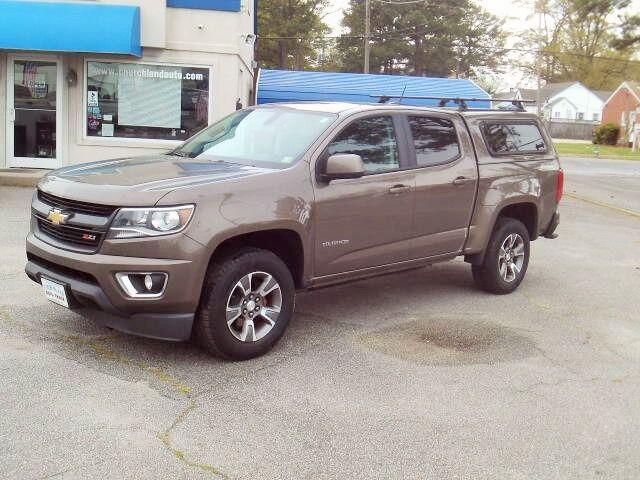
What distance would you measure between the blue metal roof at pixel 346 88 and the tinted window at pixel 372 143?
456 inches

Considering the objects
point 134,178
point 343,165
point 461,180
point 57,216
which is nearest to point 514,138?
point 461,180

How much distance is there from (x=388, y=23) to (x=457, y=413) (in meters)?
51.4

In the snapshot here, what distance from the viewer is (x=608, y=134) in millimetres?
58000

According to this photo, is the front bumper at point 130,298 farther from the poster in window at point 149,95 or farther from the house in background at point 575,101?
the house in background at point 575,101

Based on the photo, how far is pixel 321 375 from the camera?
186 inches

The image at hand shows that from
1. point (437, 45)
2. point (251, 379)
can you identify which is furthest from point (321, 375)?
point (437, 45)

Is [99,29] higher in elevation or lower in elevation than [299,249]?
higher

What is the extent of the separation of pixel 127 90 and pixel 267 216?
1087cm

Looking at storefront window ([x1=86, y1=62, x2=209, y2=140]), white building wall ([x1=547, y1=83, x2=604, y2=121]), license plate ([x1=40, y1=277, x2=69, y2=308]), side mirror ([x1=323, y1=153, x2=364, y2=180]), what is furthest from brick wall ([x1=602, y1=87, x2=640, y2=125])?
license plate ([x1=40, y1=277, x2=69, y2=308])

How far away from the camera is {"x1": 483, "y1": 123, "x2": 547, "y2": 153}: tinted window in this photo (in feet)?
22.7

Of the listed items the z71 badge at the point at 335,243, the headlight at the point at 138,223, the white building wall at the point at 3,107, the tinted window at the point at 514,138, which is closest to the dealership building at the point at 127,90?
the white building wall at the point at 3,107

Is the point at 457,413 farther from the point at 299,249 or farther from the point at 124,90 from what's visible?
the point at 124,90

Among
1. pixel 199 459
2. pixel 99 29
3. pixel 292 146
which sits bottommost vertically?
pixel 199 459

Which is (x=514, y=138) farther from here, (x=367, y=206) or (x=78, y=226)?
(x=78, y=226)
